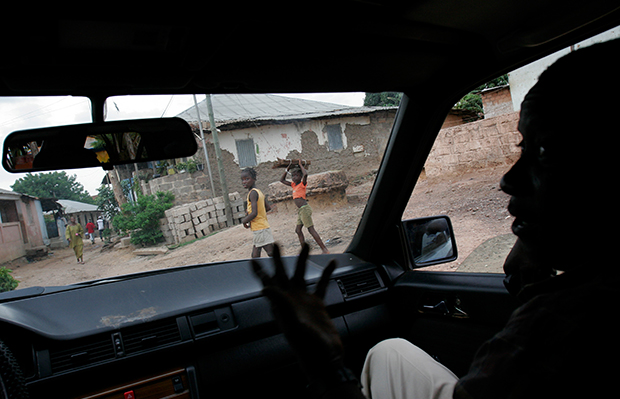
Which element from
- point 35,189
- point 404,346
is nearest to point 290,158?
point 35,189

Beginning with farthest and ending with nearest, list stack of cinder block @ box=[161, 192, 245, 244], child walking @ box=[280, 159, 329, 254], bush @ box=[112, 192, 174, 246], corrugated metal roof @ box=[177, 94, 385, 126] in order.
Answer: child walking @ box=[280, 159, 329, 254] < stack of cinder block @ box=[161, 192, 245, 244] < bush @ box=[112, 192, 174, 246] < corrugated metal roof @ box=[177, 94, 385, 126]

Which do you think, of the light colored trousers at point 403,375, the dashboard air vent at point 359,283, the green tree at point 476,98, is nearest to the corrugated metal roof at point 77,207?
the dashboard air vent at point 359,283

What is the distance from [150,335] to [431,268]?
2.12 metres

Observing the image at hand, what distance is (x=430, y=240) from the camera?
288cm

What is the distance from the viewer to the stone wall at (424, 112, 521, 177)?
9.55 ft

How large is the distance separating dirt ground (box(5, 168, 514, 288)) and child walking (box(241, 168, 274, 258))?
0.77 meters

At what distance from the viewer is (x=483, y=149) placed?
3.38 m

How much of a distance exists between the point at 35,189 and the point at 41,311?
0.76m

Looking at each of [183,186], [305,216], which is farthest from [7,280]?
[305,216]

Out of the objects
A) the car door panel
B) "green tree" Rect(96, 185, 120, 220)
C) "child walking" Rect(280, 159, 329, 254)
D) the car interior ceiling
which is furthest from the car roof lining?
"child walking" Rect(280, 159, 329, 254)

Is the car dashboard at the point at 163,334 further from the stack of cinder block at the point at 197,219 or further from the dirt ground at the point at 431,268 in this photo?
the stack of cinder block at the point at 197,219

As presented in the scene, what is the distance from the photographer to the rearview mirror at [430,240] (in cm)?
278

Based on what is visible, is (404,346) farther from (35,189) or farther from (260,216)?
(260,216)

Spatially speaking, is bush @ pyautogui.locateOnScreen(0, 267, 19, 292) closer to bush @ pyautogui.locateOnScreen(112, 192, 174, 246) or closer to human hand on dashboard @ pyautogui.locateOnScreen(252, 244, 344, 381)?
bush @ pyautogui.locateOnScreen(112, 192, 174, 246)
